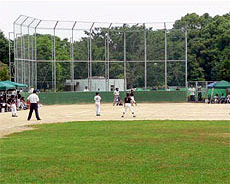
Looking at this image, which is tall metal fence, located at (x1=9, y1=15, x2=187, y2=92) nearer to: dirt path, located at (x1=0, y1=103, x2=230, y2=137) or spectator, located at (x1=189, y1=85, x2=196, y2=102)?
spectator, located at (x1=189, y1=85, x2=196, y2=102)

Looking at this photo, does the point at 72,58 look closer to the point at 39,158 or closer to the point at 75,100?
the point at 75,100

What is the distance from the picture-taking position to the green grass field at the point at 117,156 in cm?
966

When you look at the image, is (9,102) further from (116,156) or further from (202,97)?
(116,156)

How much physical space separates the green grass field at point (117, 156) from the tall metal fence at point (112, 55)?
29511 mm

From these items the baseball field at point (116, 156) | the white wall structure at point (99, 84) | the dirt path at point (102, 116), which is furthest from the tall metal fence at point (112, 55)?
the baseball field at point (116, 156)

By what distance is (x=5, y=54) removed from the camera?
73.4 meters

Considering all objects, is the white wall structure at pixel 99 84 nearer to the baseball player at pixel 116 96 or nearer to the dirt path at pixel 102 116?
the baseball player at pixel 116 96

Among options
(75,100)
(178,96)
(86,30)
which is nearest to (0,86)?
(75,100)

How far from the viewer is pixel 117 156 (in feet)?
40.4

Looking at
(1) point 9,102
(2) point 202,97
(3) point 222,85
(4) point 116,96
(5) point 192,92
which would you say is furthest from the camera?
(2) point 202,97

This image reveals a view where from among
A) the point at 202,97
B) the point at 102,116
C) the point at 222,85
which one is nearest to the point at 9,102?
the point at 102,116

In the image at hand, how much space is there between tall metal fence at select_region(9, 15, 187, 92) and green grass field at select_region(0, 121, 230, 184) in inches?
1162

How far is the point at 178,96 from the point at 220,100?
4089 mm

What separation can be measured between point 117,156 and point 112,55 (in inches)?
1564
